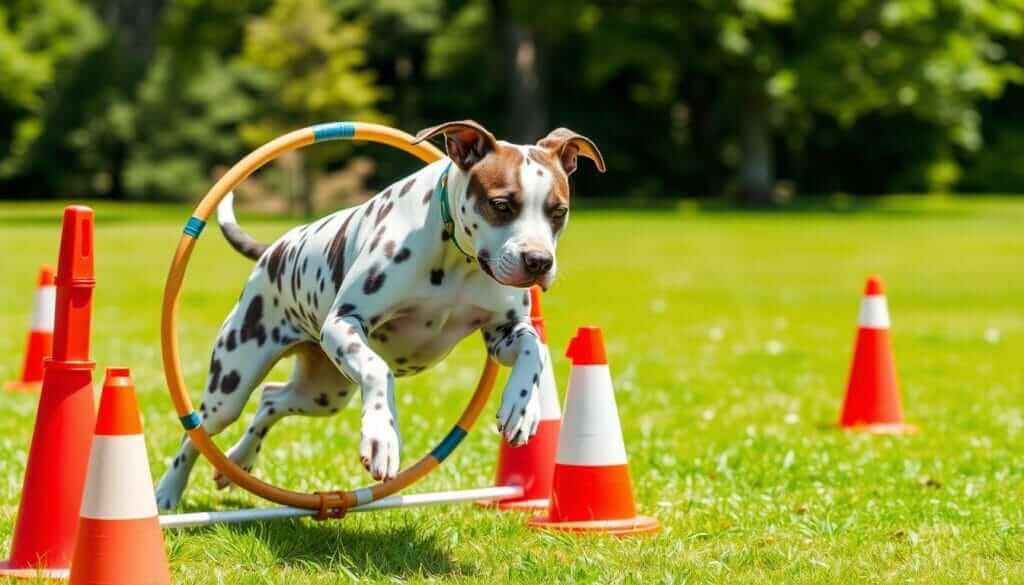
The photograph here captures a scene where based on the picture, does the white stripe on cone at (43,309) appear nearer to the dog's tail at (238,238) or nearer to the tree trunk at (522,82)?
the dog's tail at (238,238)

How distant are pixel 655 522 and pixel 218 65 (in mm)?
50394

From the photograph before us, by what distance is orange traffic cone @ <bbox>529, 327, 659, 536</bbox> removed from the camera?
590 cm

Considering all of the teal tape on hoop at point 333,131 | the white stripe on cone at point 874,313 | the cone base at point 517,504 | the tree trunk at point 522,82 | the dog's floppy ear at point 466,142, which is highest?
the tree trunk at point 522,82

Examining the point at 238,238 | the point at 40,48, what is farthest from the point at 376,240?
the point at 40,48

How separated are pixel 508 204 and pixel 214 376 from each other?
175cm

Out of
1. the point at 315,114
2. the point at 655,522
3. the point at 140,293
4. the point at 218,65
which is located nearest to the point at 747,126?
the point at 315,114

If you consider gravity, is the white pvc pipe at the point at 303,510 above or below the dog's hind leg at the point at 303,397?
below

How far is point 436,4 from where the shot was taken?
53938 mm

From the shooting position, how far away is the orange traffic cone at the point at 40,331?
10062 mm

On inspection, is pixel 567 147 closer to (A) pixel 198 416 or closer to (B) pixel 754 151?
(A) pixel 198 416

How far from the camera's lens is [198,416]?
5.62m

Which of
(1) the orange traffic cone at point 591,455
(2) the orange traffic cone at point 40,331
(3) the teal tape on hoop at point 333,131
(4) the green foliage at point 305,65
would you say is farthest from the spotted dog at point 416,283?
(4) the green foliage at point 305,65

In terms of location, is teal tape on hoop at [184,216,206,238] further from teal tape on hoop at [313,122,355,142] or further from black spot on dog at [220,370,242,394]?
black spot on dog at [220,370,242,394]

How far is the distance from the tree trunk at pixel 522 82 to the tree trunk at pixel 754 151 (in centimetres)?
605
